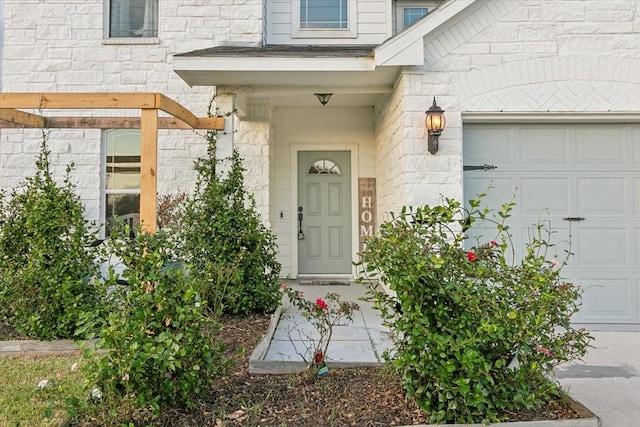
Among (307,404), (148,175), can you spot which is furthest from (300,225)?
(307,404)

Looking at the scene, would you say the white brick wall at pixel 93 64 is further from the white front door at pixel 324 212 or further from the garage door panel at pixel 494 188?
the garage door panel at pixel 494 188

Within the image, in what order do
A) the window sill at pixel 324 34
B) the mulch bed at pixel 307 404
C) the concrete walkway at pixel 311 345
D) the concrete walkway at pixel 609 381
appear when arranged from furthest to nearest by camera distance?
1. the window sill at pixel 324 34
2. the concrete walkway at pixel 311 345
3. the concrete walkway at pixel 609 381
4. the mulch bed at pixel 307 404

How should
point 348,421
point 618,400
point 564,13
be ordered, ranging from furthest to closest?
1. point 564,13
2. point 618,400
3. point 348,421

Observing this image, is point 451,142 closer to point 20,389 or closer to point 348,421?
point 348,421

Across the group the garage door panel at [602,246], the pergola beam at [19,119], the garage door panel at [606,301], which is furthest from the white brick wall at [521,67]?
the pergola beam at [19,119]

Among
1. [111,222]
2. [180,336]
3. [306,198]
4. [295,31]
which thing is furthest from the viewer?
[306,198]

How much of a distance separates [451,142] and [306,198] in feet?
10.1

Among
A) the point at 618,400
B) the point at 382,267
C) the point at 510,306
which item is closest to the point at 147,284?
the point at 382,267

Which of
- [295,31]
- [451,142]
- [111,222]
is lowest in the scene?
[111,222]

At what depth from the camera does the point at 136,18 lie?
638 centimetres

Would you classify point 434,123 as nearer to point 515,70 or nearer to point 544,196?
point 515,70

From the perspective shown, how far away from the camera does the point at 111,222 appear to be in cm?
616

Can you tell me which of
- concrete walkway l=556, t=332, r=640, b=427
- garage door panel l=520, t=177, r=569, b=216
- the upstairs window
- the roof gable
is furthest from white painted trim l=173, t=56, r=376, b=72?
concrete walkway l=556, t=332, r=640, b=427

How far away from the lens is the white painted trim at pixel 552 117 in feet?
15.3
